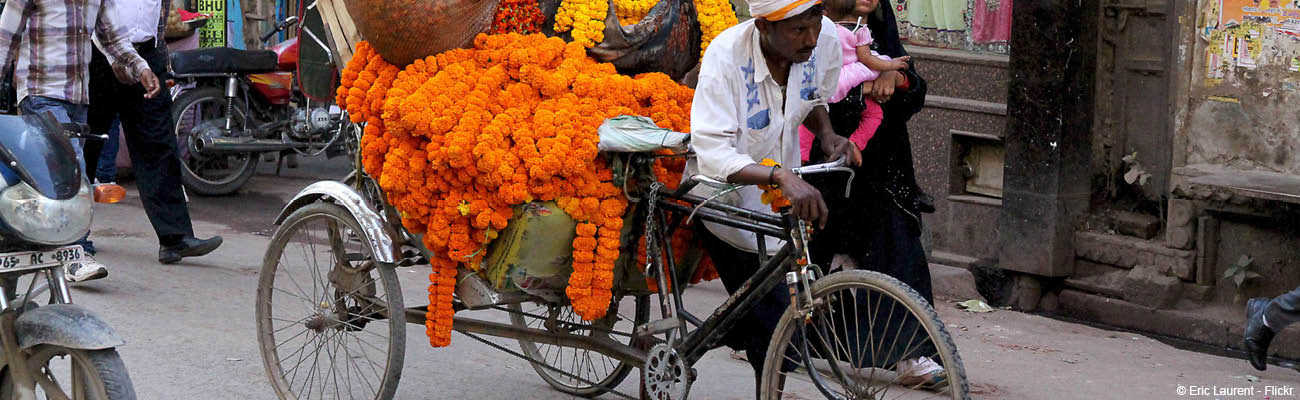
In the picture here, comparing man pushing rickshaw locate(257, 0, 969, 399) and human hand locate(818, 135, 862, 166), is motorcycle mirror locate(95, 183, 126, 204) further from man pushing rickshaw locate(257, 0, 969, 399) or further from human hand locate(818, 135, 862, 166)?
human hand locate(818, 135, 862, 166)

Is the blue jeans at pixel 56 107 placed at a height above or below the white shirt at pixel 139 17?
below

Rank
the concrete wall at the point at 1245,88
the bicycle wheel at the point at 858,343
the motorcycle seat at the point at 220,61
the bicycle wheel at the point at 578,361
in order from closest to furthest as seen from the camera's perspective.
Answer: the bicycle wheel at the point at 858,343, the bicycle wheel at the point at 578,361, the concrete wall at the point at 1245,88, the motorcycle seat at the point at 220,61

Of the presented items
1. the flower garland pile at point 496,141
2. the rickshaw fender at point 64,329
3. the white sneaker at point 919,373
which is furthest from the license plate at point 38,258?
the white sneaker at point 919,373

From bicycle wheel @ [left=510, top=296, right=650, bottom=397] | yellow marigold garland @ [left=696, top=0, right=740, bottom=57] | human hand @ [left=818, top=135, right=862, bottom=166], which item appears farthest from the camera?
bicycle wheel @ [left=510, top=296, right=650, bottom=397]

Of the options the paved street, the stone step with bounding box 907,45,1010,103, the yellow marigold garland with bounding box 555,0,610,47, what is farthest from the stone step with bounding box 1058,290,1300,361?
the yellow marigold garland with bounding box 555,0,610,47

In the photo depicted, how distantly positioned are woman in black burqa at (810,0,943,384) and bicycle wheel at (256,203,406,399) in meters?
1.49

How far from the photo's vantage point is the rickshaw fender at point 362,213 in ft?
13.8

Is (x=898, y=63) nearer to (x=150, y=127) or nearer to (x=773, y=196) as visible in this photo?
(x=773, y=196)

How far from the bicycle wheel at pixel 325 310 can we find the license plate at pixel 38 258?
0.88 m

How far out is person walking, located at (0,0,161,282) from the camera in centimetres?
625

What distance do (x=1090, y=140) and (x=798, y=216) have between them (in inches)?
130

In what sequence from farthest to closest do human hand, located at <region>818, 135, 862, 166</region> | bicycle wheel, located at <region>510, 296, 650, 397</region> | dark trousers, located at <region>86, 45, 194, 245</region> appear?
dark trousers, located at <region>86, 45, 194, 245</region> < bicycle wheel, located at <region>510, 296, 650, 397</region> < human hand, located at <region>818, 135, 862, 166</region>

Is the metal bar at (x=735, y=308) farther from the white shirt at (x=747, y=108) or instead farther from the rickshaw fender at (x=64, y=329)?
the rickshaw fender at (x=64, y=329)

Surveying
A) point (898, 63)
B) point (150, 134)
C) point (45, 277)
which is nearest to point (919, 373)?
point (898, 63)
